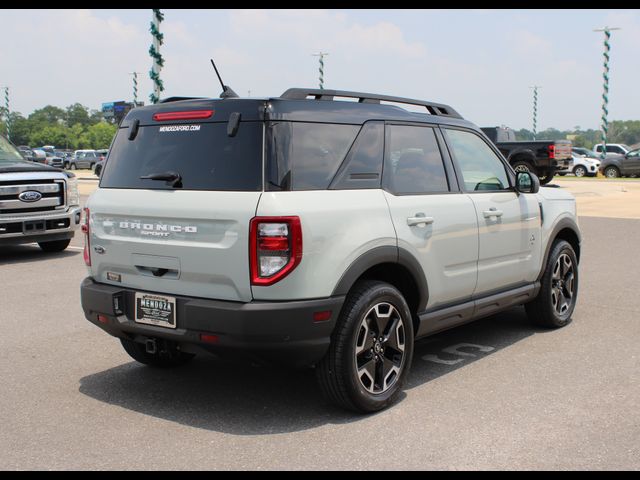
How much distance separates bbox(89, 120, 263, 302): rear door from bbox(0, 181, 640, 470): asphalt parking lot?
0.80m

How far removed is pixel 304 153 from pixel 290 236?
1.86 feet

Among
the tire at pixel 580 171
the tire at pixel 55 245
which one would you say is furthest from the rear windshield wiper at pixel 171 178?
the tire at pixel 580 171

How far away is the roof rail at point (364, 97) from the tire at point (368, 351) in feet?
3.87

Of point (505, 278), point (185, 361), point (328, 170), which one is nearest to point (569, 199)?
point (505, 278)

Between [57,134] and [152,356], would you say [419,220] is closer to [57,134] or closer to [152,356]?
[152,356]

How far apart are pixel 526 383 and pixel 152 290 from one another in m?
2.58

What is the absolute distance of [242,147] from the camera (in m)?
4.20

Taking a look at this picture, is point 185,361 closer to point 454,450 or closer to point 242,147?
point 242,147

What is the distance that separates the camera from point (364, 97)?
4.87m

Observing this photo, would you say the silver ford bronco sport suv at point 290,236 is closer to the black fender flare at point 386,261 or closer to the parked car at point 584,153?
the black fender flare at point 386,261

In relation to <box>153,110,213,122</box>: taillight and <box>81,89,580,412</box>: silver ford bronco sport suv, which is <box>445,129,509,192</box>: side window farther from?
<box>153,110,213,122</box>: taillight

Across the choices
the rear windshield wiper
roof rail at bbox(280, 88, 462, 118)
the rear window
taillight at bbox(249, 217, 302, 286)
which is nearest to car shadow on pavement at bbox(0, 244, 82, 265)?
the rear window

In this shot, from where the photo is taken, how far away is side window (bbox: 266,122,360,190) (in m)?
4.12

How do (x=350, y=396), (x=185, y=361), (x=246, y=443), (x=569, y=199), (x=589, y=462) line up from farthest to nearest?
(x=569, y=199), (x=185, y=361), (x=350, y=396), (x=246, y=443), (x=589, y=462)
